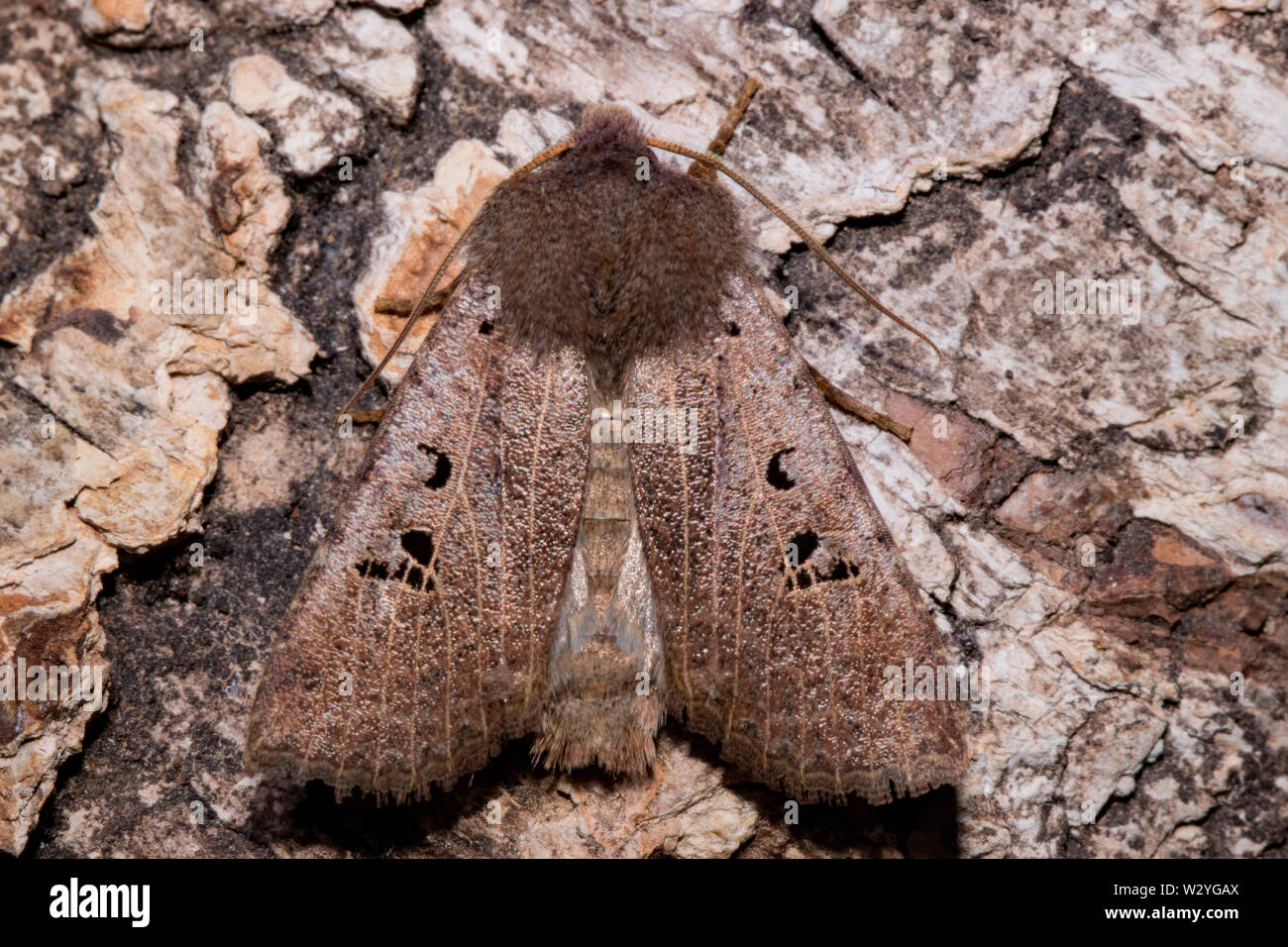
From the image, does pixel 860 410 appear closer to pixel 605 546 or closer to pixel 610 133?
pixel 605 546

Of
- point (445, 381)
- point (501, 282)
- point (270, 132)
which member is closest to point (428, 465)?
point (445, 381)

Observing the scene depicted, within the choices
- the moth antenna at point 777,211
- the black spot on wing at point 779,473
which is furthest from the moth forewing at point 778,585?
the moth antenna at point 777,211

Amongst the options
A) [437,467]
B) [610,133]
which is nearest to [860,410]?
[610,133]

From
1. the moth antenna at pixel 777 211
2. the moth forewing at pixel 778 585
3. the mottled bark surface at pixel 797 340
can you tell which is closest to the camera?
the moth forewing at pixel 778 585

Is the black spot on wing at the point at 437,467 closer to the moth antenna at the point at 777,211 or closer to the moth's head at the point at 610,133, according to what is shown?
the moth's head at the point at 610,133

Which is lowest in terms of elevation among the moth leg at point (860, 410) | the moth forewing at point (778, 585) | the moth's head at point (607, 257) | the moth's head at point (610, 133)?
the moth forewing at point (778, 585)

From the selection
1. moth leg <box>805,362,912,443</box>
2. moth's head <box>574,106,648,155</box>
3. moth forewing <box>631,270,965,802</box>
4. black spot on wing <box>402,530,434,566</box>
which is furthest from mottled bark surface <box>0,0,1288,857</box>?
black spot on wing <box>402,530,434,566</box>

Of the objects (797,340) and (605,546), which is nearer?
(605,546)
